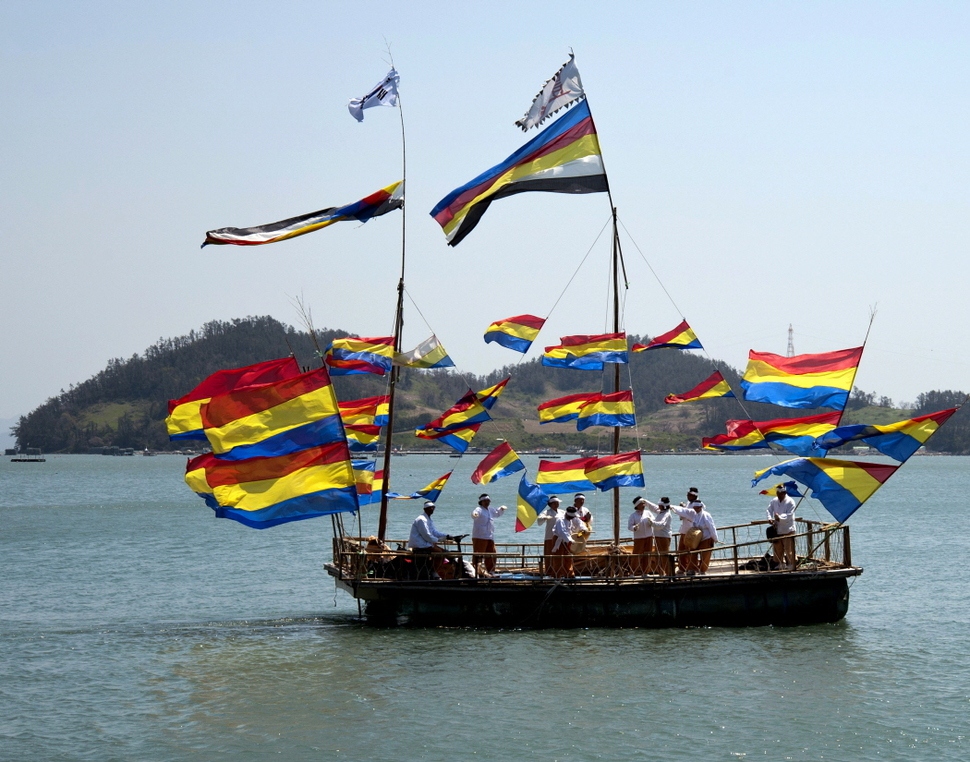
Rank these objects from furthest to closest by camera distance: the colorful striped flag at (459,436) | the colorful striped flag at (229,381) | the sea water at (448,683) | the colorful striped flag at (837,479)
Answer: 1. the colorful striped flag at (459,436)
2. the colorful striped flag at (837,479)
3. the colorful striped flag at (229,381)
4. the sea water at (448,683)

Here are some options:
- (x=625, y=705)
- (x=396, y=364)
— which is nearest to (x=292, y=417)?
(x=396, y=364)

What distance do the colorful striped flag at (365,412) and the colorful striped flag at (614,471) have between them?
5693mm

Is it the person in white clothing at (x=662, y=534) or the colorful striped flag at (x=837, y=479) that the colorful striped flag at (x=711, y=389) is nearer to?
the person in white clothing at (x=662, y=534)

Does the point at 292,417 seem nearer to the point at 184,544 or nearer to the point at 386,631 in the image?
the point at 386,631

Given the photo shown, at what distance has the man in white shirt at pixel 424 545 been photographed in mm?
26344

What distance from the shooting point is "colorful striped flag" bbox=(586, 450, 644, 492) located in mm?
27750

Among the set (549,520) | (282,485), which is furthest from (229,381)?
(549,520)

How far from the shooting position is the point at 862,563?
4600 cm

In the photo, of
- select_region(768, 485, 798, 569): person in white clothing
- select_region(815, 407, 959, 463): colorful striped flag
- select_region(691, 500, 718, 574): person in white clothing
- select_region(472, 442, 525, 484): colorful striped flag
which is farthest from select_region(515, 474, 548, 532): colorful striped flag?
select_region(815, 407, 959, 463): colorful striped flag

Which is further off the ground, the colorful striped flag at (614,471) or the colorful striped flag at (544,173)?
the colorful striped flag at (544,173)

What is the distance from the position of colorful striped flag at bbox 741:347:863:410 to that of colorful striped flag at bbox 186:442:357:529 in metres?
→ 9.59

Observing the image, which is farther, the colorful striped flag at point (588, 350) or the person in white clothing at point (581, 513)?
the colorful striped flag at point (588, 350)

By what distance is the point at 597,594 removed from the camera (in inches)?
1038

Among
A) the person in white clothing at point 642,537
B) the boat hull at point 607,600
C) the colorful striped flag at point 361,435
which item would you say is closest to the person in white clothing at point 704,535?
the boat hull at point 607,600
